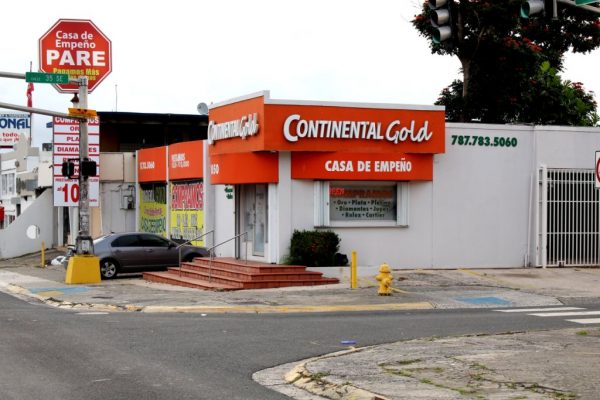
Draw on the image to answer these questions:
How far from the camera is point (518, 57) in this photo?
40.5 metres

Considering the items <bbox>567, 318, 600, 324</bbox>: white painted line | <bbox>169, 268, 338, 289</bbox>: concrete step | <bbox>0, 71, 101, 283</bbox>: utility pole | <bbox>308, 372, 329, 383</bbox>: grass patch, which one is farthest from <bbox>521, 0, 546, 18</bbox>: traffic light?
<bbox>0, 71, 101, 283</bbox>: utility pole

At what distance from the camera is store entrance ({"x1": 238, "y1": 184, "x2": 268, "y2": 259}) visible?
96.0 feet

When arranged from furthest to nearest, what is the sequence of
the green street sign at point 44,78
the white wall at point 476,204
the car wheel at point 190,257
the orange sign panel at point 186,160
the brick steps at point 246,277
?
the orange sign panel at point 186,160
the car wheel at point 190,257
the white wall at point 476,204
the green street sign at point 44,78
the brick steps at point 246,277

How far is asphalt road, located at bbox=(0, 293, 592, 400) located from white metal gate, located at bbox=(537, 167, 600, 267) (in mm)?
9928

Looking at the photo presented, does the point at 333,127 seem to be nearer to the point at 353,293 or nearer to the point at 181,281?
the point at 353,293

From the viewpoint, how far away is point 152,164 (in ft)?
132

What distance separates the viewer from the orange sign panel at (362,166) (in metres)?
27.7

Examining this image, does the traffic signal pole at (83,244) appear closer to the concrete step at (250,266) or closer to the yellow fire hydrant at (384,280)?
the concrete step at (250,266)

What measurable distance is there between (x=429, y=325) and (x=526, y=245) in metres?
13.0

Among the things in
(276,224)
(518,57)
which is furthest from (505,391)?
(518,57)

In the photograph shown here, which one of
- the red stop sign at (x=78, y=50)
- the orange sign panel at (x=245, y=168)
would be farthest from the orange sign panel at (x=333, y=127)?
the red stop sign at (x=78, y=50)

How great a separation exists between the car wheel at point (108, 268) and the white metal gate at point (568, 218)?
43.9ft

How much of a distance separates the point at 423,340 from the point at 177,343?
3.94 m

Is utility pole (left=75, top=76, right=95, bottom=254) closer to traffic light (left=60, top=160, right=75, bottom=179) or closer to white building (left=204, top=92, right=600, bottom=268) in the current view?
traffic light (left=60, top=160, right=75, bottom=179)
